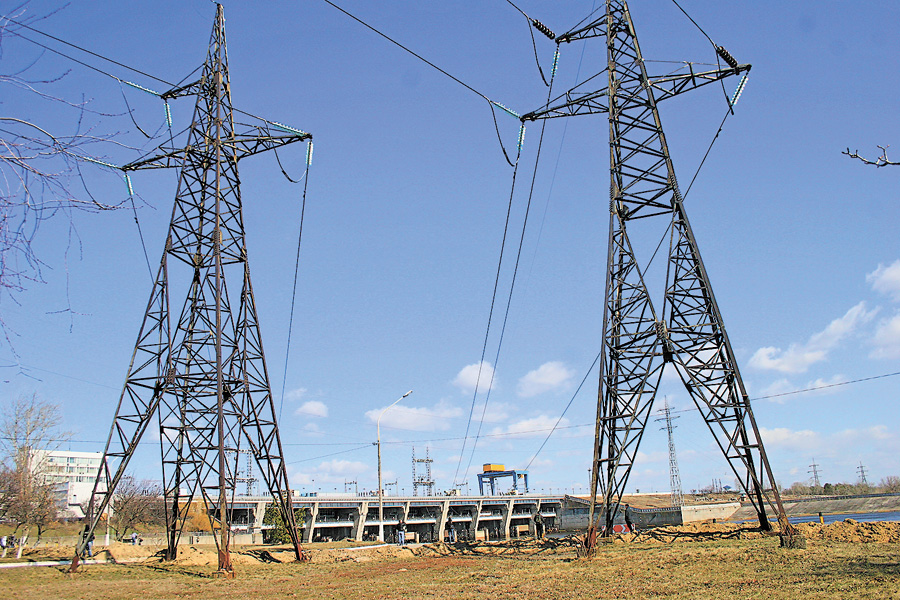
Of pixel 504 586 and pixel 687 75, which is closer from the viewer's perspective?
pixel 504 586

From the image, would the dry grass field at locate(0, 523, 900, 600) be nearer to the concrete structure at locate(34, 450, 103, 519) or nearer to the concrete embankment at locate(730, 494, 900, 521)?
the concrete structure at locate(34, 450, 103, 519)

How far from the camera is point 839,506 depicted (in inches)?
3819

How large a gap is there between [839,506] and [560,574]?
101082 mm

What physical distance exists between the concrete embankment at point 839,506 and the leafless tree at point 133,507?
76.7 metres

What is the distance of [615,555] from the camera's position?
2095 cm

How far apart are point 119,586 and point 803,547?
814 inches

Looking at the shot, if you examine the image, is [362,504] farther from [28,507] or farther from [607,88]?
[607,88]

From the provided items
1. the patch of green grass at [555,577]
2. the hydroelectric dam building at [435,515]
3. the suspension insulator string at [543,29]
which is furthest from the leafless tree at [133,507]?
the suspension insulator string at [543,29]

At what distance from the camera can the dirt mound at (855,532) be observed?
20594 mm

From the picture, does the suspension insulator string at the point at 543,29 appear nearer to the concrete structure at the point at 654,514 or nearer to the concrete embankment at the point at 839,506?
the concrete structure at the point at 654,514

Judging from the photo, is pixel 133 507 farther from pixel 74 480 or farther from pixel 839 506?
pixel 839 506

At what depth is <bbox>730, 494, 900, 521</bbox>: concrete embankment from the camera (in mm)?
90688

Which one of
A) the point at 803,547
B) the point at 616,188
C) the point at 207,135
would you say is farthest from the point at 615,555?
the point at 207,135

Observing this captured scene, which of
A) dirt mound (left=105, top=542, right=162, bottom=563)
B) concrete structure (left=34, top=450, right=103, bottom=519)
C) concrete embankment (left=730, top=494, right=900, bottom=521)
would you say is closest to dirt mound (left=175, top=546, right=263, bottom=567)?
dirt mound (left=105, top=542, right=162, bottom=563)
